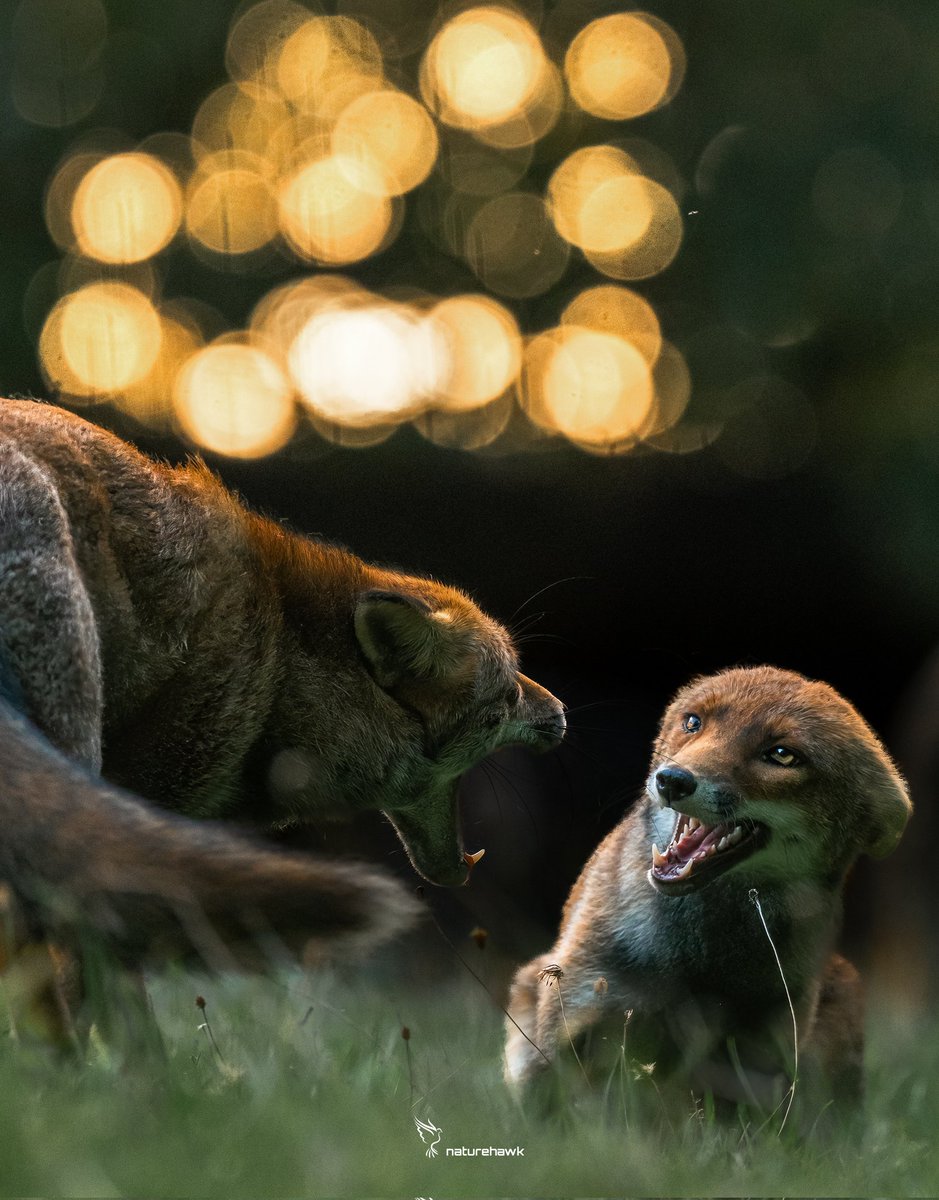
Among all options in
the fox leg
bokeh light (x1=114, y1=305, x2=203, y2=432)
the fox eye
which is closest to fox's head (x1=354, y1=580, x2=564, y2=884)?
the fox eye

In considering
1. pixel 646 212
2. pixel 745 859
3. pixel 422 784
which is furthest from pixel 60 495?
pixel 646 212

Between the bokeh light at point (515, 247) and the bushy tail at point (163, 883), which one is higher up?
the bokeh light at point (515, 247)

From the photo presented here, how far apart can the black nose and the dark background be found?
1039mm

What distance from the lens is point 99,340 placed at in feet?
15.8

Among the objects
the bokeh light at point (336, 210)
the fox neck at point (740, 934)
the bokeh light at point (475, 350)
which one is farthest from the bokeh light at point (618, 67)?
the fox neck at point (740, 934)

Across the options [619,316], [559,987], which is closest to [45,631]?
[559,987]

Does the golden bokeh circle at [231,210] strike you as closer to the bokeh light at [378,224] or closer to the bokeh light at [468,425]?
the bokeh light at [378,224]

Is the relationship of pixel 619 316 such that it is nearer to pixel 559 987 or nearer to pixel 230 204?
pixel 230 204

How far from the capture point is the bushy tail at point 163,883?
2523mm

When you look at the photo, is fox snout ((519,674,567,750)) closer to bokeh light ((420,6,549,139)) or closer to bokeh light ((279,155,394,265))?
bokeh light ((279,155,394,265))

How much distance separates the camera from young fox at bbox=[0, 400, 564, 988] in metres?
2.65

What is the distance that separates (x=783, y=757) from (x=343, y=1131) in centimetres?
195

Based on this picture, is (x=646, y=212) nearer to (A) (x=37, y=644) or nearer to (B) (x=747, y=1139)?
(A) (x=37, y=644)

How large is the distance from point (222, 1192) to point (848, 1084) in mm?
2713
